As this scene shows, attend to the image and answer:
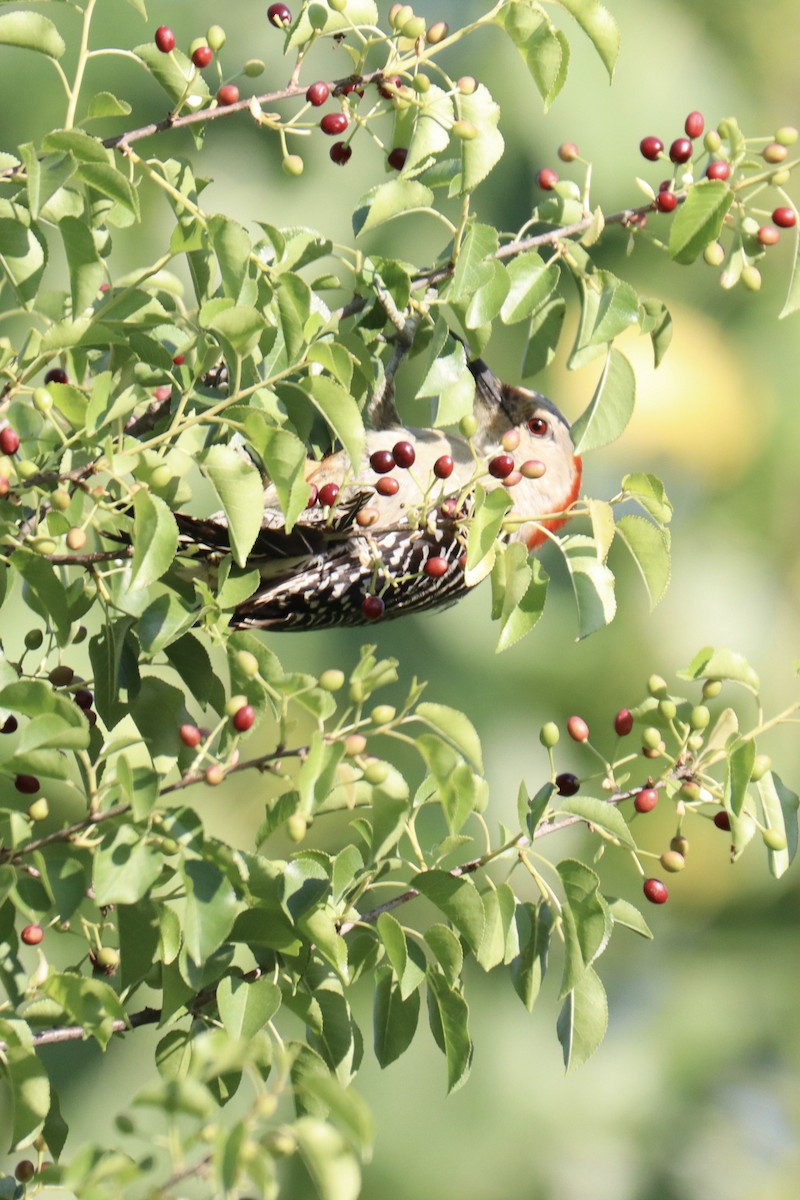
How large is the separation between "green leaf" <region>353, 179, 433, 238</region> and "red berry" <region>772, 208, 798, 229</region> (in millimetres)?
460

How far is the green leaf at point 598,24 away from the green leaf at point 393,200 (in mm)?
249

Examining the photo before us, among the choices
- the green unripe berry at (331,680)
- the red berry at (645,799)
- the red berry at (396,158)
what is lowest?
the red berry at (645,799)

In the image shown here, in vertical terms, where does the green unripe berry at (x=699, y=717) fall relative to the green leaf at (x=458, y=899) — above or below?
above

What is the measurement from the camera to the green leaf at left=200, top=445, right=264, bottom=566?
1.42m

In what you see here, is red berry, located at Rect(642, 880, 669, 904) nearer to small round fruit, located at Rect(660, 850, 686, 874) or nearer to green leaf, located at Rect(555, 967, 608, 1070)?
small round fruit, located at Rect(660, 850, 686, 874)

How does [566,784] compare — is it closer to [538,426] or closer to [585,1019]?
[585,1019]

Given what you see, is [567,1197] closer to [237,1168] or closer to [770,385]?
[770,385]

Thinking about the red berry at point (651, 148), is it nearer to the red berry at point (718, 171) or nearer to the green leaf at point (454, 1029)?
the red berry at point (718, 171)

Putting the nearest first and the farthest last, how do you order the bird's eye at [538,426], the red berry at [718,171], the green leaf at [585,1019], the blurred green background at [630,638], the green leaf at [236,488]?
the green leaf at [236,488]
the green leaf at [585,1019]
the red berry at [718,171]
the bird's eye at [538,426]
the blurred green background at [630,638]

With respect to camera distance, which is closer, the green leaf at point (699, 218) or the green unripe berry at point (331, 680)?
the green unripe berry at point (331, 680)

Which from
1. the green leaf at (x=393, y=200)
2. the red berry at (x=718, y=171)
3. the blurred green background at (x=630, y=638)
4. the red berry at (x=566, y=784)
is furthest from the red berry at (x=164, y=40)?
the blurred green background at (x=630, y=638)

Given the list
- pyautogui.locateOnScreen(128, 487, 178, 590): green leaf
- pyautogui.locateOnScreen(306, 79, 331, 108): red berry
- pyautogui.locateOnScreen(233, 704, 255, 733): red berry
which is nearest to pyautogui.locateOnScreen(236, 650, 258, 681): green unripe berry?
pyautogui.locateOnScreen(233, 704, 255, 733): red berry

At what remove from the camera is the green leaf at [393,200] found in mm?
1698

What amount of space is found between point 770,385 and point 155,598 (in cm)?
609
